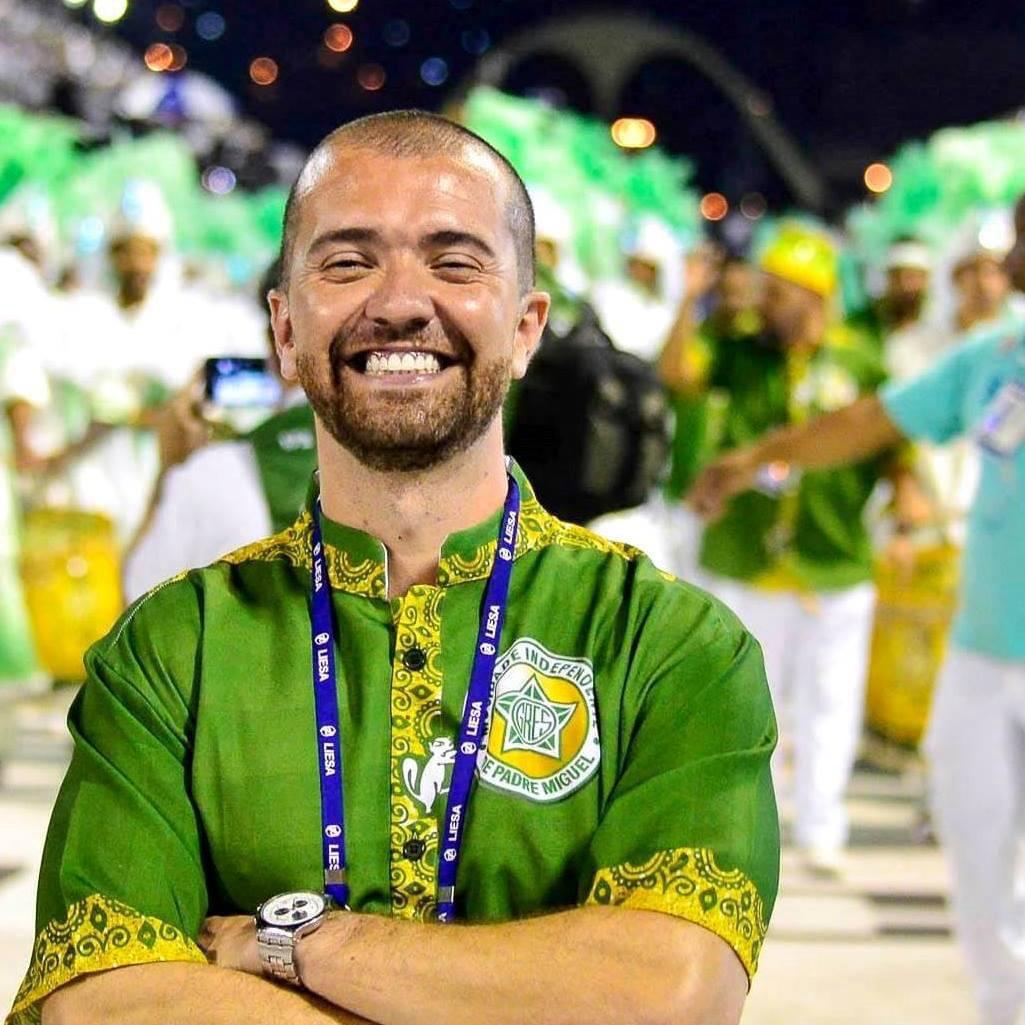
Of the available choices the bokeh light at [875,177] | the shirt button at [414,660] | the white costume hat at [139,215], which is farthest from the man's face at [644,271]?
the bokeh light at [875,177]

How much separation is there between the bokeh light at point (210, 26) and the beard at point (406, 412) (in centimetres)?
3155

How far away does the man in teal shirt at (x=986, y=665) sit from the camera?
15.1 ft

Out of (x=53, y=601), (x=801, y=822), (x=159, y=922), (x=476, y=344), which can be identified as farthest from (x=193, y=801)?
(x=53, y=601)

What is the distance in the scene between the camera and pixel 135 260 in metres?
8.67

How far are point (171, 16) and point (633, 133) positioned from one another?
9.73 meters

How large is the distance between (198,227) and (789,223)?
32.1 feet

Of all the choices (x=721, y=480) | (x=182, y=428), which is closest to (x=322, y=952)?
(x=182, y=428)

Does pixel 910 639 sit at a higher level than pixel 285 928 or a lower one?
lower

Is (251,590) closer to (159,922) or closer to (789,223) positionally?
(159,922)

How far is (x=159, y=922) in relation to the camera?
209 centimetres

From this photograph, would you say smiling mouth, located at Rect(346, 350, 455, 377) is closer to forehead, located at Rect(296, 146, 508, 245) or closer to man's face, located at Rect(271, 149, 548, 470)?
man's face, located at Rect(271, 149, 548, 470)

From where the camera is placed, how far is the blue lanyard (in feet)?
6.91

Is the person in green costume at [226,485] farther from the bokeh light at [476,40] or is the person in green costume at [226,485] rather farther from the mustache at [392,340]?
the bokeh light at [476,40]

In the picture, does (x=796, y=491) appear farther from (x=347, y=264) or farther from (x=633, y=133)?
(x=633, y=133)
